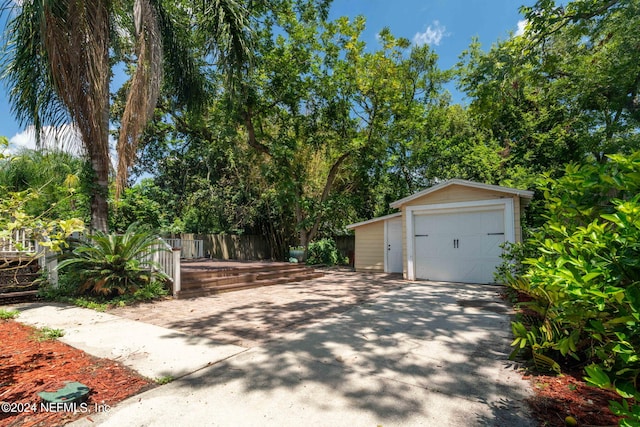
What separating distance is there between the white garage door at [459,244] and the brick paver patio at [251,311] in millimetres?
1997

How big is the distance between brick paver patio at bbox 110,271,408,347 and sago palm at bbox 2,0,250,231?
268 cm

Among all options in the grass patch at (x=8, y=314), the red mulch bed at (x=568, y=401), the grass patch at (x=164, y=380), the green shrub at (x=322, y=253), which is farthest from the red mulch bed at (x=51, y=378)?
the green shrub at (x=322, y=253)

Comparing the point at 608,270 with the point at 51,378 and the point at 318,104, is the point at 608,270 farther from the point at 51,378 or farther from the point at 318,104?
the point at 318,104

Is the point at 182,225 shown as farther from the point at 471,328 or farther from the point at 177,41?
the point at 471,328

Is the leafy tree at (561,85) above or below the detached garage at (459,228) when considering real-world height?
above

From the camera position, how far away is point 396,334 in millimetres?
4012

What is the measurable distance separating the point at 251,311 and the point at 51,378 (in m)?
2.99


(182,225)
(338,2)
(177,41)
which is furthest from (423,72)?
(182,225)

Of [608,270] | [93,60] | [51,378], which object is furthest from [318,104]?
[608,270]

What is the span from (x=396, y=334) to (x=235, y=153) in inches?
479

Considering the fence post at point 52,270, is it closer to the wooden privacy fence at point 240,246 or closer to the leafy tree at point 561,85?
the wooden privacy fence at point 240,246

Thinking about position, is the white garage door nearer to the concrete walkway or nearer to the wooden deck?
the wooden deck

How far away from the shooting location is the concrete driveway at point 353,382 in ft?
6.97

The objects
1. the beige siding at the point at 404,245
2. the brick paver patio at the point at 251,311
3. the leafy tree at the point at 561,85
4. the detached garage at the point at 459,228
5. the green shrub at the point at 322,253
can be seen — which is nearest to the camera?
the brick paver patio at the point at 251,311
